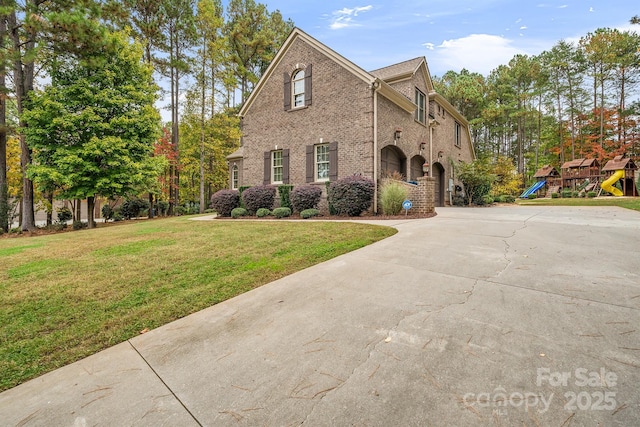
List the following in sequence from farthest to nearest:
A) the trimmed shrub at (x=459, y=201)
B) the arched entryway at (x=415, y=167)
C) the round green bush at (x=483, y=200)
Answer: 1. the trimmed shrub at (x=459, y=201)
2. the round green bush at (x=483, y=200)
3. the arched entryway at (x=415, y=167)

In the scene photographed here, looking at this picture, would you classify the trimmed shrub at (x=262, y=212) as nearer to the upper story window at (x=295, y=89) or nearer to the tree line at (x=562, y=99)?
the upper story window at (x=295, y=89)

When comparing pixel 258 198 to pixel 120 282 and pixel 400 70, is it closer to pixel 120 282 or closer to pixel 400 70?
pixel 120 282

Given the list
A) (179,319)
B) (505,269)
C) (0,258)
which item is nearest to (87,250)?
(0,258)

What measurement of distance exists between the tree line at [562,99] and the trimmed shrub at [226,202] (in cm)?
2167

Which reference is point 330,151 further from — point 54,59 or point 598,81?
point 598,81

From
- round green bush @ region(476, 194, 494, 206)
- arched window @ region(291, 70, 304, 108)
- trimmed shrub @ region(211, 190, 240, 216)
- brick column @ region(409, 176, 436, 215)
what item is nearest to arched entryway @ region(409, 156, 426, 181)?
brick column @ region(409, 176, 436, 215)

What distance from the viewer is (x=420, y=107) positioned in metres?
14.4

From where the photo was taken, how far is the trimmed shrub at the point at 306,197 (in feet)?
36.5

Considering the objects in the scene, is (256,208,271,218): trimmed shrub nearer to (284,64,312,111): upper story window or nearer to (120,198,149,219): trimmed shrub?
(284,64,312,111): upper story window

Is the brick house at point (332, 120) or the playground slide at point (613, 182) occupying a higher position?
the brick house at point (332, 120)

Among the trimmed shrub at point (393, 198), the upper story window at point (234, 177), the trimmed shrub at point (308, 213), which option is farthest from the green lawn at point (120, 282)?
the upper story window at point (234, 177)

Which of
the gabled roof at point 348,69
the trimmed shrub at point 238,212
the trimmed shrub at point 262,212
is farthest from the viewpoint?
the trimmed shrub at point 238,212

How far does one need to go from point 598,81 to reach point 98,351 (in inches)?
1551

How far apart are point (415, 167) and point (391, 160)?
2.66 meters
